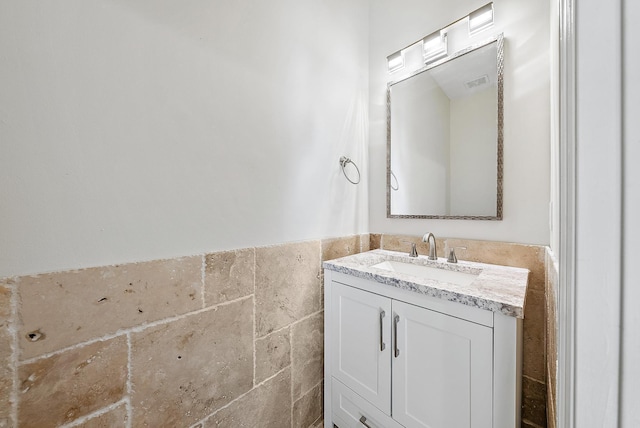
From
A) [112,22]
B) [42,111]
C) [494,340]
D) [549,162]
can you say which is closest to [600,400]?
[494,340]

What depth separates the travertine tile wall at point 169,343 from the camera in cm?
62

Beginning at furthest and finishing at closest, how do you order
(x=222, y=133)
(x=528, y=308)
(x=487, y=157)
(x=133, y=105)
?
1. (x=487, y=157)
2. (x=528, y=308)
3. (x=222, y=133)
4. (x=133, y=105)

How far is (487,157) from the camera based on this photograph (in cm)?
127

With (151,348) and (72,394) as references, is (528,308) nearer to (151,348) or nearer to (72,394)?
(151,348)

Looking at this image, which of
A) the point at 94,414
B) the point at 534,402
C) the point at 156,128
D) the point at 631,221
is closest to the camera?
the point at 631,221

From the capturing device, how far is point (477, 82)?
4.25ft

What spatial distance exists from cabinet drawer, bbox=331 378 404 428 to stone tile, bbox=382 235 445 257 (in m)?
0.84

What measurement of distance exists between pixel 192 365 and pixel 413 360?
0.85 meters

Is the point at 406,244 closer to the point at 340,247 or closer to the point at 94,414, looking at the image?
the point at 340,247

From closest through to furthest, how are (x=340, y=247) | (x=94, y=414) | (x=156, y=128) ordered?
(x=94, y=414)
(x=156, y=128)
(x=340, y=247)

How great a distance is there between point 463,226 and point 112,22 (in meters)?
1.70

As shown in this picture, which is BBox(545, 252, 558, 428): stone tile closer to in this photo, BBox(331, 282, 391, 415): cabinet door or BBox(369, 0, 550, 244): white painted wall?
BBox(369, 0, 550, 244): white painted wall

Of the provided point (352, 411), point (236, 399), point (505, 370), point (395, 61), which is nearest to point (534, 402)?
point (505, 370)

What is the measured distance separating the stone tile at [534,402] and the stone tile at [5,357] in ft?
5.77
